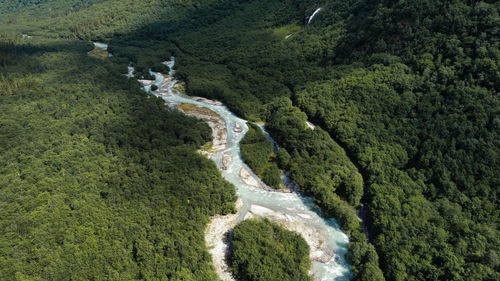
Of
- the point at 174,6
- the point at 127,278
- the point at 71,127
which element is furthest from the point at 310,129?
the point at 174,6

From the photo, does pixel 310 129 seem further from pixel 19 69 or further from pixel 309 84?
pixel 19 69

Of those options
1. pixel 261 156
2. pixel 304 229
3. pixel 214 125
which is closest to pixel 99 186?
pixel 261 156

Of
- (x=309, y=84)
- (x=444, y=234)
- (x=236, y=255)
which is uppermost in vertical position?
(x=309, y=84)

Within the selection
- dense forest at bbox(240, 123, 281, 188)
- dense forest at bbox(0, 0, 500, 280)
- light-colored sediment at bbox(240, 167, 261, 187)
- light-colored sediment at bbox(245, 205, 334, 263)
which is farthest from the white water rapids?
dense forest at bbox(0, 0, 500, 280)

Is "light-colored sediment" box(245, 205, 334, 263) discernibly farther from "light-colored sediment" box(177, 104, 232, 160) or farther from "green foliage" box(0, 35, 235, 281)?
"light-colored sediment" box(177, 104, 232, 160)

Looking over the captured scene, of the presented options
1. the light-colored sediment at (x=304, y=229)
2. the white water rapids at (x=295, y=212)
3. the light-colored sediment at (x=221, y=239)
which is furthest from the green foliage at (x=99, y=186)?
the light-colored sediment at (x=304, y=229)

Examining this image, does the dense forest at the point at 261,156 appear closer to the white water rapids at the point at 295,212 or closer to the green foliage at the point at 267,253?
the white water rapids at the point at 295,212

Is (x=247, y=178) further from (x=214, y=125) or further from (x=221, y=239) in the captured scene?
(x=214, y=125)
